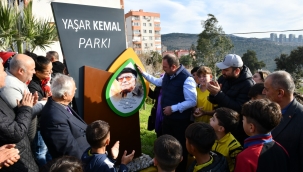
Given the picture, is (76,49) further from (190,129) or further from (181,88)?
(190,129)

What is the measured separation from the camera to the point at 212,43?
35.5m

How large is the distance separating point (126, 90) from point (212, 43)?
34134mm

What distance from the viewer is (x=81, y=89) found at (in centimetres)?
312

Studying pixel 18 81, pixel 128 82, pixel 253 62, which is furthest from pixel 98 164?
pixel 253 62

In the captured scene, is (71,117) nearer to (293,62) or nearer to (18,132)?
(18,132)

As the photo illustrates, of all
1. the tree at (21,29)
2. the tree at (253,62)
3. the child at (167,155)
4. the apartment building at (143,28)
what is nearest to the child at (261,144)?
the child at (167,155)

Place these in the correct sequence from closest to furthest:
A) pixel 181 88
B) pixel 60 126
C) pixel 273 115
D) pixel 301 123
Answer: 1. pixel 273 115
2. pixel 301 123
3. pixel 60 126
4. pixel 181 88

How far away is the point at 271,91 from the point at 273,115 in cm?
36

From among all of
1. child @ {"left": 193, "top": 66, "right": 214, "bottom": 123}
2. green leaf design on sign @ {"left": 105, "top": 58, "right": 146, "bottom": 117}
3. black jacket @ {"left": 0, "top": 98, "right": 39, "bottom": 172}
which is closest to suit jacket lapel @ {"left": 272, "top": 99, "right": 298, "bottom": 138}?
child @ {"left": 193, "top": 66, "right": 214, "bottom": 123}

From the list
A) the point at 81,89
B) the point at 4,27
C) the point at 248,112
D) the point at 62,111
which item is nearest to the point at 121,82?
the point at 81,89

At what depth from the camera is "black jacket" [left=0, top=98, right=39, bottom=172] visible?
1824 mm

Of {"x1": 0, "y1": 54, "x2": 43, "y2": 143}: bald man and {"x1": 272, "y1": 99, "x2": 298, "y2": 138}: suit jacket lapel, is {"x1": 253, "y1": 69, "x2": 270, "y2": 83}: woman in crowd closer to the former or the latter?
{"x1": 272, "y1": 99, "x2": 298, "y2": 138}: suit jacket lapel

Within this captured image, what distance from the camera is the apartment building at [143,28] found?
74912mm

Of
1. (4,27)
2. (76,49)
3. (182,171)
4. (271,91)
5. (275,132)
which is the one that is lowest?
(182,171)
